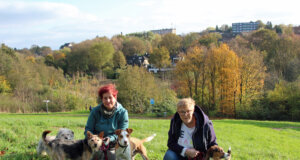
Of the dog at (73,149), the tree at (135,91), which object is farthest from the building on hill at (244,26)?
the dog at (73,149)

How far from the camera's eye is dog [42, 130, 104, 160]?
4.50 m

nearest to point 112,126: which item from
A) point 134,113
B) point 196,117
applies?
point 196,117

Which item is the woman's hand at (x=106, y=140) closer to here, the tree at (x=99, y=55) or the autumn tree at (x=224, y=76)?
the autumn tree at (x=224, y=76)

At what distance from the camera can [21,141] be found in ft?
21.7

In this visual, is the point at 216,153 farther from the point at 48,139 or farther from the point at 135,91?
the point at 135,91

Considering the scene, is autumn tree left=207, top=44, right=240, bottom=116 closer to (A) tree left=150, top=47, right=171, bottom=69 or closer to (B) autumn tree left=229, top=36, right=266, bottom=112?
(B) autumn tree left=229, top=36, right=266, bottom=112

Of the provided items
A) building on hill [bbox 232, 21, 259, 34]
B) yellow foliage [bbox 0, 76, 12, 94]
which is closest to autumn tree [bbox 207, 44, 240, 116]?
yellow foliage [bbox 0, 76, 12, 94]

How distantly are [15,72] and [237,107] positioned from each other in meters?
33.7

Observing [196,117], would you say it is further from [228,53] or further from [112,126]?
[228,53]

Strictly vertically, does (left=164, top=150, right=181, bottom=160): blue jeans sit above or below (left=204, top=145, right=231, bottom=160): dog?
below

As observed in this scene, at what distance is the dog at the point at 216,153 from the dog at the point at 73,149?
197 centimetres

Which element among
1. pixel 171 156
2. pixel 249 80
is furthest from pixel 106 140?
pixel 249 80

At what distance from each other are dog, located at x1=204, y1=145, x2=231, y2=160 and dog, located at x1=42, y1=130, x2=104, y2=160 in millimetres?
1967

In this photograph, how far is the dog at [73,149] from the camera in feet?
14.8
